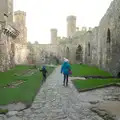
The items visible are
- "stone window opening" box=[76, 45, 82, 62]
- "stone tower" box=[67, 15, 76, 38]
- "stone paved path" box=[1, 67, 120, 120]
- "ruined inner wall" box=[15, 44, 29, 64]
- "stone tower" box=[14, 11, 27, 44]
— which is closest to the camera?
"stone paved path" box=[1, 67, 120, 120]

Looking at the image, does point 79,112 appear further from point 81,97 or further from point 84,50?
point 84,50

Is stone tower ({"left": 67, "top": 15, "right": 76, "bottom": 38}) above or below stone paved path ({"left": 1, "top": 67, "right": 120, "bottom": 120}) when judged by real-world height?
above

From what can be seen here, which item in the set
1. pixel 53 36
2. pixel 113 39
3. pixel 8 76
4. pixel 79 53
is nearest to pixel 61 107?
pixel 8 76

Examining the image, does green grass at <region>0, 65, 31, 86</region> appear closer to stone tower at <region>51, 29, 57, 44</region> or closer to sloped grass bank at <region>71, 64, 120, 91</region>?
sloped grass bank at <region>71, 64, 120, 91</region>

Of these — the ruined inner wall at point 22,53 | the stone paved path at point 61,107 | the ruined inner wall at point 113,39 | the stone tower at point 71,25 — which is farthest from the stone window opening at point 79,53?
the stone paved path at point 61,107

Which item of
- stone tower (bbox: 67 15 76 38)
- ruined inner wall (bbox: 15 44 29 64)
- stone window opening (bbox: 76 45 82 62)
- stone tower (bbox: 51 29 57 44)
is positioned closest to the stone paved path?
ruined inner wall (bbox: 15 44 29 64)

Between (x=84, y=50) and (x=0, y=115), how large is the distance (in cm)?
2853

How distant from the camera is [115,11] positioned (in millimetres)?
17562

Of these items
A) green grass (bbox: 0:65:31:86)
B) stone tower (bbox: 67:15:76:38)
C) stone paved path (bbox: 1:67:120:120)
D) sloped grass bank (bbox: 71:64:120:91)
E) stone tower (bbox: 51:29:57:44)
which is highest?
stone tower (bbox: 67:15:76:38)

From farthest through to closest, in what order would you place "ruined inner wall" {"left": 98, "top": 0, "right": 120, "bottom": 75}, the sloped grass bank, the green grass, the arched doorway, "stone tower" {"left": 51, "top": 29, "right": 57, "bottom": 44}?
"stone tower" {"left": 51, "top": 29, "right": 57, "bottom": 44} < the arched doorway < "ruined inner wall" {"left": 98, "top": 0, "right": 120, "bottom": 75} < the green grass < the sloped grass bank

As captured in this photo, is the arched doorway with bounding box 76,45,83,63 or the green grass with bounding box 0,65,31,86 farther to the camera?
the arched doorway with bounding box 76,45,83,63

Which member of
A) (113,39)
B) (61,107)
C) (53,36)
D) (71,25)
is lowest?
(61,107)

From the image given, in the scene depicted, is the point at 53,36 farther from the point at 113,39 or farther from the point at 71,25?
the point at 113,39

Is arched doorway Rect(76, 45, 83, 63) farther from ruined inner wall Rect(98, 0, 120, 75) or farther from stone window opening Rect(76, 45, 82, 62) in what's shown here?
ruined inner wall Rect(98, 0, 120, 75)
